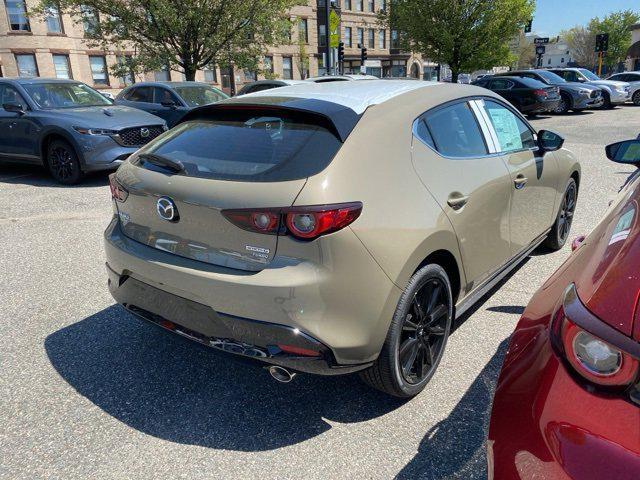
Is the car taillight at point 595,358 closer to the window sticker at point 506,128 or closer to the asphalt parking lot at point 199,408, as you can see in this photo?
the asphalt parking lot at point 199,408

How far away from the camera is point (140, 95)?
1232cm

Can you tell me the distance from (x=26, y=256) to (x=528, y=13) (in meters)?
24.5

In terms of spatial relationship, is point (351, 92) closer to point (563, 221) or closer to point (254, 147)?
point (254, 147)

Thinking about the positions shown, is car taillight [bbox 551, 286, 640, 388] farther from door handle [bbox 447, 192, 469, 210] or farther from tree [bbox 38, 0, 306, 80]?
tree [bbox 38, 0, 306, 80]

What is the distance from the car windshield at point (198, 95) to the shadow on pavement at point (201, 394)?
9335 mm

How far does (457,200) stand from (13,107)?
27.2 feet

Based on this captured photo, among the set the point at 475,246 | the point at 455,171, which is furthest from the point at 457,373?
the point at 455,171

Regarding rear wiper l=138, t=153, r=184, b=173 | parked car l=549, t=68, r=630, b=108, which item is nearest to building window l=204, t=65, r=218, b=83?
parked car l=549, t=68, r=630, b=108

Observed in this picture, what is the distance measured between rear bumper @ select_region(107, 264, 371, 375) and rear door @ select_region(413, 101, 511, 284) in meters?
1.03

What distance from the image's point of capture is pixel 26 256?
5.09 m

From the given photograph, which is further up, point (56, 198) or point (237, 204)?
point (237, 204)

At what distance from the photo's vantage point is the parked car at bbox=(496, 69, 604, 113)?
19297 mm

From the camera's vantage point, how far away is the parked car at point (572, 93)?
1930 cm

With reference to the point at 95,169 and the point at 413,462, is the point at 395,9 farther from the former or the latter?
the point at 413,462
